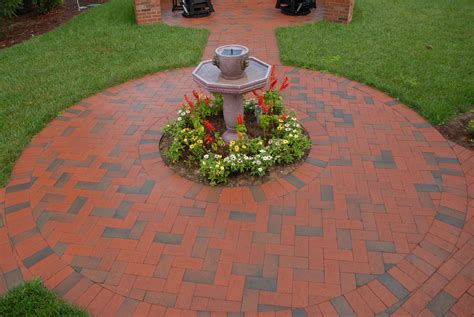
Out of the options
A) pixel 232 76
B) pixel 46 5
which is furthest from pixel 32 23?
pixel 232 76

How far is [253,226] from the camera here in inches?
139

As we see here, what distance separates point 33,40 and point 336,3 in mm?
6930

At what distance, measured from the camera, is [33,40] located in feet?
26.9

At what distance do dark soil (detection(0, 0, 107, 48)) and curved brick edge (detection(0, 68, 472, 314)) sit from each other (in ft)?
20.5

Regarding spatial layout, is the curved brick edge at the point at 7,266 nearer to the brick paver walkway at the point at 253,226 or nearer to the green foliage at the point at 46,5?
the brick paver walkway at the point at 253,226

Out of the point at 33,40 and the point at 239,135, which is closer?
the point at 239,135

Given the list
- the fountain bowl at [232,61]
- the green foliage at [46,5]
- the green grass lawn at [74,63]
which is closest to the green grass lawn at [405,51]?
the green grass lawn at [74,63]

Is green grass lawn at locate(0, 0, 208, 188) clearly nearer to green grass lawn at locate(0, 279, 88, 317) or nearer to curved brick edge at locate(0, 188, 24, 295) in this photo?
curved brick edge at locate(0, 188, 24, 295)

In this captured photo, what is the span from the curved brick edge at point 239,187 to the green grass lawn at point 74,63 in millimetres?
1680

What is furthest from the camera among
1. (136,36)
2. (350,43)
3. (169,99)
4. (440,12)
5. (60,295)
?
(440,12)

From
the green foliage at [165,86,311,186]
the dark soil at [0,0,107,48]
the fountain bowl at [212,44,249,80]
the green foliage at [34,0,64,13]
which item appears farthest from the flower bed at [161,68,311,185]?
the green foliage at [34,0,64,13]

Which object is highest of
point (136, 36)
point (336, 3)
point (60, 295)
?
point (336, 3)

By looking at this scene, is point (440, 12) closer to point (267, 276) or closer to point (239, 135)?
point (239, 135)

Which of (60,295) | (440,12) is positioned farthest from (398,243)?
(440,12)
